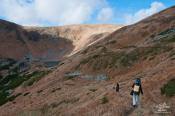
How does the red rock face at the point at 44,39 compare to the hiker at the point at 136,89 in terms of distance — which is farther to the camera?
the red rock face at the point at 44,39

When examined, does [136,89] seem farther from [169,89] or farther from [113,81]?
[113,81]

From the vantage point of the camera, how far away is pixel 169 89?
1115 inches

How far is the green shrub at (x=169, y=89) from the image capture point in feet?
91.1

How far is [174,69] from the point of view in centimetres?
3300

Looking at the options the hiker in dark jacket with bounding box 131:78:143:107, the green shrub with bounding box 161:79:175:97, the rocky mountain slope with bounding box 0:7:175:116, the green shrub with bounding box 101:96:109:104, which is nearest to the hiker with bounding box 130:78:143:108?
the hiker in dark jacket with bounding box 131:78:143:107

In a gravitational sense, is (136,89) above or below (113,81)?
below

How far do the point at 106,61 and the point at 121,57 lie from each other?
2.78 meters

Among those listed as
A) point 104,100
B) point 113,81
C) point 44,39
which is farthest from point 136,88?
point 44,39

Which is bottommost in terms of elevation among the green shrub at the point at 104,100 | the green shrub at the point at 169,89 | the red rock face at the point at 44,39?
the green shrub at the point at 104,100

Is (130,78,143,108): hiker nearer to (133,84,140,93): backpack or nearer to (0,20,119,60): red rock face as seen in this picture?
(133,84,140,93): backpack

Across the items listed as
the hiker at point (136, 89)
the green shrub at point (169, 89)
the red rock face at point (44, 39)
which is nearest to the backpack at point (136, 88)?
the hiker at point (136, 89)

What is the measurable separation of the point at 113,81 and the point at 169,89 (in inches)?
643

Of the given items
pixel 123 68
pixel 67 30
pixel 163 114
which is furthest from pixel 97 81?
pixel 67 30

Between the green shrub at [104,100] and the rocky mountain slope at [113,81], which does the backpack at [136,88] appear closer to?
the rocky mountain slope at [113,81]
